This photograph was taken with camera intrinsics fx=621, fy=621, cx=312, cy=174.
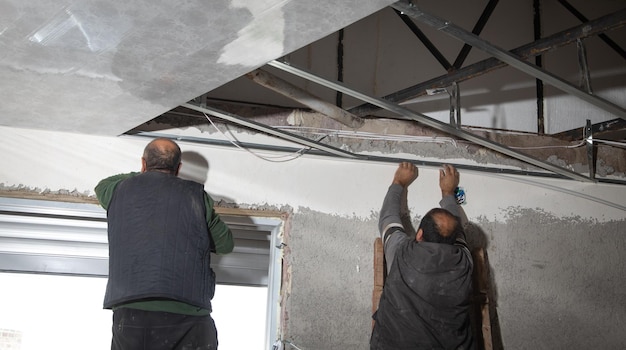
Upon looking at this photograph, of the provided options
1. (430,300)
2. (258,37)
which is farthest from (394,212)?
(258,37)

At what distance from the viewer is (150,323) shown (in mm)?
2123

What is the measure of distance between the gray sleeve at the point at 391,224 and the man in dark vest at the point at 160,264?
866 mm

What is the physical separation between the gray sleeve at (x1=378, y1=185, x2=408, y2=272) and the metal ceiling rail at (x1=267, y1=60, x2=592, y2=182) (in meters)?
0.38

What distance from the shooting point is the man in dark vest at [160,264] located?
83.1 inches

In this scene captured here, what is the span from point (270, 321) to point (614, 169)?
6.71ft

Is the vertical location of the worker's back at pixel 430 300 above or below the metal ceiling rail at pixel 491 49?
below

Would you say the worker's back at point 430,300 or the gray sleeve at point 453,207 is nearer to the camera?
the worker's back at point 430,300

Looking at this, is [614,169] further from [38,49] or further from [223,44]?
[38,49]

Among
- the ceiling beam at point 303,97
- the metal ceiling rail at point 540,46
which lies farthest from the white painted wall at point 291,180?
the metal ceiling rail at point 540,46

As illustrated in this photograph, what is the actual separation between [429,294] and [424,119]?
729mm

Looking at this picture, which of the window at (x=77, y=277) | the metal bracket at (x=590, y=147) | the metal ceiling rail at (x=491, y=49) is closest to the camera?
the metal ceiling rail at (x=491, y=49)

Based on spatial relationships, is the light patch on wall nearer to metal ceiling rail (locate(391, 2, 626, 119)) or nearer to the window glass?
metal ceiling rail (locate(391, 2, 626, 119))

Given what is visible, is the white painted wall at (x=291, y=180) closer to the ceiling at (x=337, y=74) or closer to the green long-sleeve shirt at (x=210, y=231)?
the ceiling at (x=337, y=74)

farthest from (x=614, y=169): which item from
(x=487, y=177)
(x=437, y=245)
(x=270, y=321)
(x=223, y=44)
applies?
(x=223, y=44)
